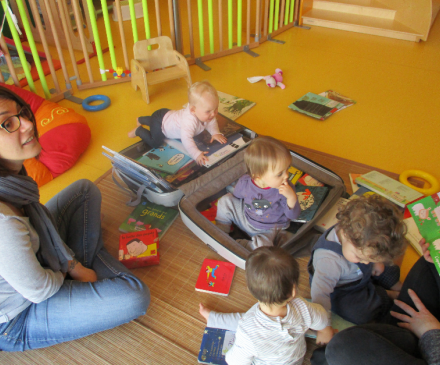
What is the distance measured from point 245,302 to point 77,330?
22.7 inches

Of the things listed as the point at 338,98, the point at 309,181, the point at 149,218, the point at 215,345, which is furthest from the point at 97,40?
the point at 215,345

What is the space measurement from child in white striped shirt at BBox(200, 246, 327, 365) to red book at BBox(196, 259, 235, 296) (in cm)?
33

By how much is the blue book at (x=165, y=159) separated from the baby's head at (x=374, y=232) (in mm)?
959

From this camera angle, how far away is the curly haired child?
1.01 metres

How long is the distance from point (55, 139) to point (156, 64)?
100 centimetres

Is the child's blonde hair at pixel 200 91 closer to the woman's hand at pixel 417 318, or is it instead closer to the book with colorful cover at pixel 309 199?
the book with colorful cover at pixel 309 199

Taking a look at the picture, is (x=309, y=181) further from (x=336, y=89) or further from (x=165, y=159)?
(x=336, y=89)

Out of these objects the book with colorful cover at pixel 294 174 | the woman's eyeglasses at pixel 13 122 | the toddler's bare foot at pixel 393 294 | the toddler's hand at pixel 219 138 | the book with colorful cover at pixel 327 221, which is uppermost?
the woman's eyeglasses at pixel 13 122

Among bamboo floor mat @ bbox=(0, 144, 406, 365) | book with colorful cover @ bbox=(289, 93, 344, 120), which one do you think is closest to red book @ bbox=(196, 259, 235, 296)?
bamboo floor mat @ bbox=(0, 144, 406, 365)

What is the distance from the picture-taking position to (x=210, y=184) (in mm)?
1595

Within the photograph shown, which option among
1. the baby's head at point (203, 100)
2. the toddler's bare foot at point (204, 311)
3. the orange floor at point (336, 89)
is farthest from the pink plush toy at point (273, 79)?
the toddler's bare foot at point (204, 311)

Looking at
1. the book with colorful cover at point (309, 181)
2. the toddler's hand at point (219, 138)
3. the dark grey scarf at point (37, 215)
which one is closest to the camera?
the dark grey scarf at point (37, 215)

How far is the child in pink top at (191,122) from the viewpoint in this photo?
5.69ft

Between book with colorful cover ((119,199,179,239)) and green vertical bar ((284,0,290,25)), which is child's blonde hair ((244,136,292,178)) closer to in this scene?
book with colorful cover ((119,199,179,239))
